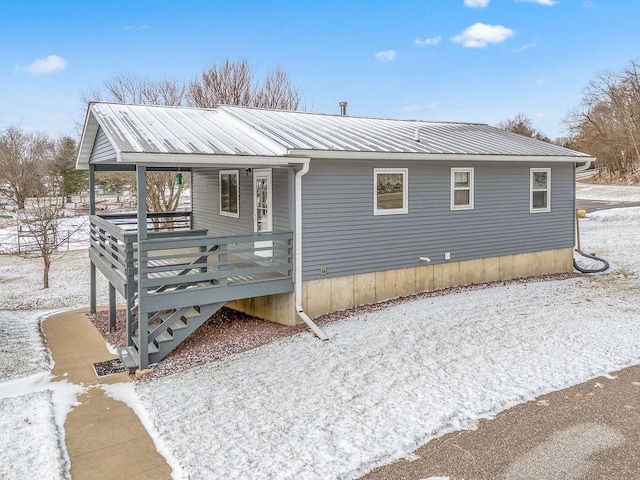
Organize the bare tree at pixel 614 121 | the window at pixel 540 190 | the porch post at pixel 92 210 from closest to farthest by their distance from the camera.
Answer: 1. the porch post at pixel 92 210
2. the window at pixel 540 190
3. the bare tree at pixel 614 121

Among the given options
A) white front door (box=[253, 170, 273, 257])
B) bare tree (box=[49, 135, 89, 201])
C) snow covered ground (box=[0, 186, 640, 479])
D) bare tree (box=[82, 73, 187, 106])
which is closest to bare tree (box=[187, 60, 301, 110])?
bare tree (box=[82, 73, 187, 106])

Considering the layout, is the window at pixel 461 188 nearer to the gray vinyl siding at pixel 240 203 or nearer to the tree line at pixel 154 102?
the gray vinyl siding at pixel 240 203

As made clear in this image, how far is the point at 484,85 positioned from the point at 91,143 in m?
24.9

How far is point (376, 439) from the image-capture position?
15.7ft

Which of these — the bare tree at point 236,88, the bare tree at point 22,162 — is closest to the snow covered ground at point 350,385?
the bare tree at point 236,88

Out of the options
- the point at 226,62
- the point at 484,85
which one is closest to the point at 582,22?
the point at 484,85

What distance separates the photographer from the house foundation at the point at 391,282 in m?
9.05

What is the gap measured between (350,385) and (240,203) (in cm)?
575

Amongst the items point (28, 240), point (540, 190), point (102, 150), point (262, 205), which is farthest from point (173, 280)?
point (28, 240)

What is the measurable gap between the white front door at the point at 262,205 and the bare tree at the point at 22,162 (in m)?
25.4

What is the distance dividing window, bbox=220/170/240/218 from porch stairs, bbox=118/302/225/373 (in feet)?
11.1

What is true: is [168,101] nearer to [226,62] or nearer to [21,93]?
[226,62]

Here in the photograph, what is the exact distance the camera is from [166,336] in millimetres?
7879

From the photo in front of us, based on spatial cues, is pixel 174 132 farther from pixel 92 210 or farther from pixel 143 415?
pixel 143 415
